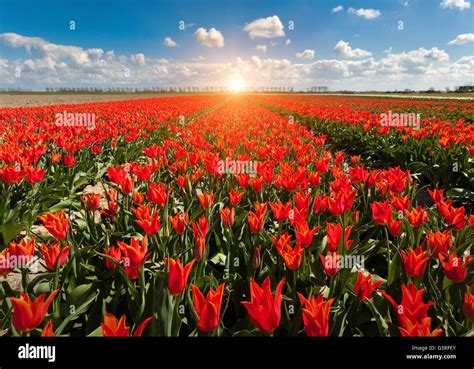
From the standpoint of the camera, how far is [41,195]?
4.42 m

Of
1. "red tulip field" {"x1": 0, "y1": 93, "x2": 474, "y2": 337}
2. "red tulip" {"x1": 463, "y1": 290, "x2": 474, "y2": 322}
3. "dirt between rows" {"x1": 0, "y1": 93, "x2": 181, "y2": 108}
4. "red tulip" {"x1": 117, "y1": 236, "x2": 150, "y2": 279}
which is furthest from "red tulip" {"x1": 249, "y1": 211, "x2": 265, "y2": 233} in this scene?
"dirt between rows" {"x1": 0, "y1": 93, "x2": 181, "y2": 108}

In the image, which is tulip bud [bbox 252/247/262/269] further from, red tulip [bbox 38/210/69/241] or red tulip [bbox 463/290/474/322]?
red tulip [bbox 38/210/69/241]

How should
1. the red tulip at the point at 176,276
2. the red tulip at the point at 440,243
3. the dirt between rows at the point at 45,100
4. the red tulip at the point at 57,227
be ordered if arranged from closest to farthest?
the red tulip at the point at 176,276 → the red tulip at the point at 440,243 → the red tulip at the point at 57,227 → the dirt between rows at the point at 45,100

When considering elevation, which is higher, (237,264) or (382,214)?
(382,214)

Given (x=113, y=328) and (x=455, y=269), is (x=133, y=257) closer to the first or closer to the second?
(x=113, y=328)

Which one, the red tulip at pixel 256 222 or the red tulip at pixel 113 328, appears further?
the red tulip at pixel 256 222

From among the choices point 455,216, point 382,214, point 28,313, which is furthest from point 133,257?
point 455,216

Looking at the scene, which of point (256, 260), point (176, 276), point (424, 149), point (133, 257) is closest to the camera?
point (176, 276)

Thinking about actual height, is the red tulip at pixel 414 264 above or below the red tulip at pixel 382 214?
below

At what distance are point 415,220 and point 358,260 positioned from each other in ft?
1.78

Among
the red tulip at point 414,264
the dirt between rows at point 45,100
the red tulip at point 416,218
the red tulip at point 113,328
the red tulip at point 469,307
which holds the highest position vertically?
the dirt between rows at point 45,100

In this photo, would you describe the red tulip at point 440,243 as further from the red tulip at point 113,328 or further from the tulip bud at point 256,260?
the red tulip at point 113,328

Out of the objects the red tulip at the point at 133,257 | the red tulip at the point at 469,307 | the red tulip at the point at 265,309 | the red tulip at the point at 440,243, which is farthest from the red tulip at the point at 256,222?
the red tulip at the point at 469,307

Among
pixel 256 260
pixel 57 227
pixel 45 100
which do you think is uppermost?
pixel 45 100
